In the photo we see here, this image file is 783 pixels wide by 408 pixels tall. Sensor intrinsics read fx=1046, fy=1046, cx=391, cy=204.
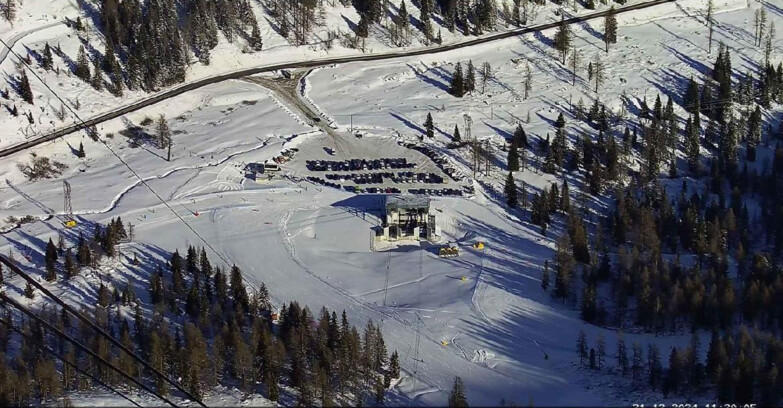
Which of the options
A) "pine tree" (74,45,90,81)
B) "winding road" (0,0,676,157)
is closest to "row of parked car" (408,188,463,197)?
"winding road" (0,0,676,157)

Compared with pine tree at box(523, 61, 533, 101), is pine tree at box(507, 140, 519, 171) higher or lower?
lower

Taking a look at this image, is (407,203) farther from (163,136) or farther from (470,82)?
(470,82)

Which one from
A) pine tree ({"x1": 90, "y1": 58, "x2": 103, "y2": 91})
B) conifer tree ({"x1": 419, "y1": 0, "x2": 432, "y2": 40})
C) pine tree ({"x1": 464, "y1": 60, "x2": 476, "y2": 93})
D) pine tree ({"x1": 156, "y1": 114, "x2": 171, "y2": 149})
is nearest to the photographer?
pine tree ({"x1": 156, "y1": 114, "x2": 171, "y2": 149})

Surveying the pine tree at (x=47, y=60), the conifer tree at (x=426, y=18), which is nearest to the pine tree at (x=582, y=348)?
the conifer tree at (x=426, y=18)

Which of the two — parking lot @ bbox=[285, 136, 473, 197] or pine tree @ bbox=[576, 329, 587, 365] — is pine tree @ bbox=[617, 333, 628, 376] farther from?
parking lot @ bbox=[285, 136, 473, 197]

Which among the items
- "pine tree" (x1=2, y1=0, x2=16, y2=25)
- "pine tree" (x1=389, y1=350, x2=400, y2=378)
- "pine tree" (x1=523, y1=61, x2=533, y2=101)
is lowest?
"pine tree" (x1=523, y1=61, x2=533, y2=101)

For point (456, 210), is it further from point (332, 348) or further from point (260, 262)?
point (332, 348)

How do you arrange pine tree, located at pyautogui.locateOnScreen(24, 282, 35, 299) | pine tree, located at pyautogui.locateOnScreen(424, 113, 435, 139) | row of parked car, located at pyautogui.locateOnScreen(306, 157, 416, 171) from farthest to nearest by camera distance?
pine tree, located at pyautogui.locateOnScreen(424, 113, 435, 139), row of parked car, located at pyautogui.locateOnScreen(306, 157, 416, 171), pine tree, located at pyautogui.locateOnScreen(24, 282, 35, 299)

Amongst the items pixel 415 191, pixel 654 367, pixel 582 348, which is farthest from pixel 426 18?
pixel 654 367
